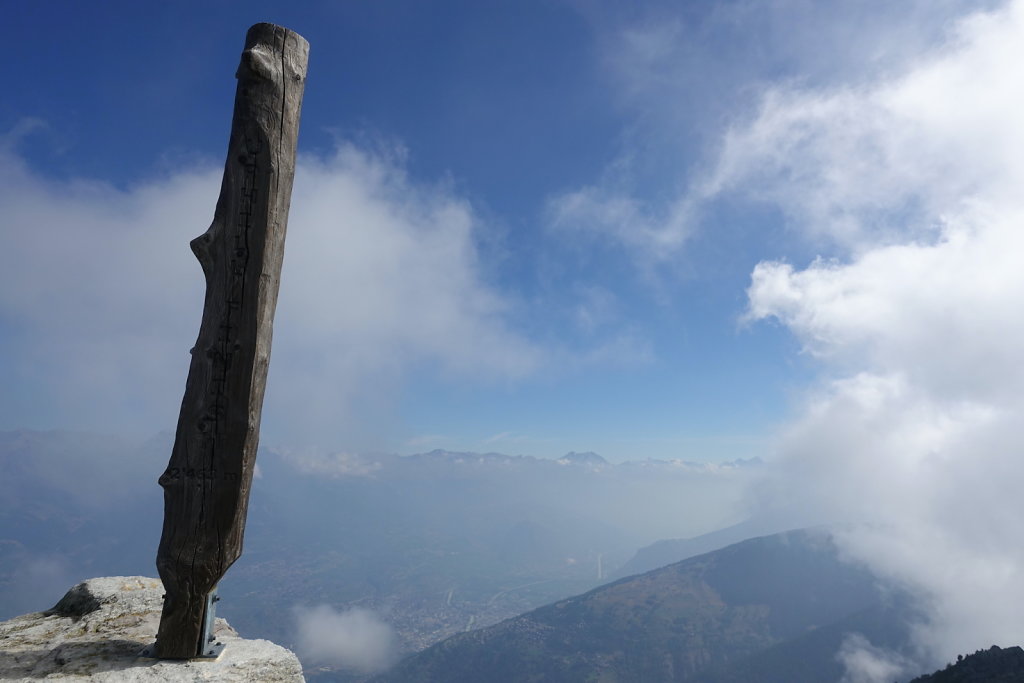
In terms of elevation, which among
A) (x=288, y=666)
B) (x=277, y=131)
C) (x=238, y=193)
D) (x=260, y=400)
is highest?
(x=277, y=131)

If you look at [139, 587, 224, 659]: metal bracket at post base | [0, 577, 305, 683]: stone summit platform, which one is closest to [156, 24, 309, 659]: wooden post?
[139, 587, 224, 659]: metal bracket at post base

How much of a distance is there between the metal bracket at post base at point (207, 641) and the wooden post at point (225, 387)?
29 millimetres

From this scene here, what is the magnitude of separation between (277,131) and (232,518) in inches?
129

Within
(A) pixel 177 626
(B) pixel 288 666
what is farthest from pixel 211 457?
(B) pixel 288 666

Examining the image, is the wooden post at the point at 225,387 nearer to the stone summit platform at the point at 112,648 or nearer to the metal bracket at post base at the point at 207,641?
the metal bracket at post base at the point at 207,641

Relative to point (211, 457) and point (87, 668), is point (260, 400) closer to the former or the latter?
point (211, 457)

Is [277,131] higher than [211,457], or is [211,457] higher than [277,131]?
[277,131]

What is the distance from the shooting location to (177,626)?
14.3ft

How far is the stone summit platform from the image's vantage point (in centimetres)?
412

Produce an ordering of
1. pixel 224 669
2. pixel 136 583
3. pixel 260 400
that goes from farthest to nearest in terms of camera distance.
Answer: pixel 136 583 < pixel 260 400 < pixel 224 669

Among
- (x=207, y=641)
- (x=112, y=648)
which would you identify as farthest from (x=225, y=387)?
(x=112, y=648)

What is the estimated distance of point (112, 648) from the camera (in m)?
4.71

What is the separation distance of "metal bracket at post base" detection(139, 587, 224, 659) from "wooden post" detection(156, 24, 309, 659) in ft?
0.10

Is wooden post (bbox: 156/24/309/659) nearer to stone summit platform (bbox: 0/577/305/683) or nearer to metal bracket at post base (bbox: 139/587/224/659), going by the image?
metal bracket at post base (bbox: 139/587/224/659)
